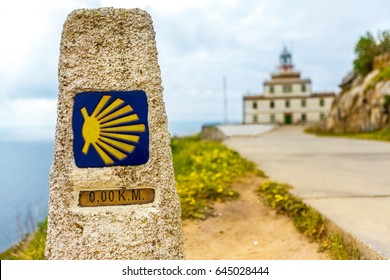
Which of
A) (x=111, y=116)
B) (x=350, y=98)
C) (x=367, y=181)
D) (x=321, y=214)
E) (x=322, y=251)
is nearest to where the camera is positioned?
(x=111, y=116)

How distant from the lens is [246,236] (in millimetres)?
4367

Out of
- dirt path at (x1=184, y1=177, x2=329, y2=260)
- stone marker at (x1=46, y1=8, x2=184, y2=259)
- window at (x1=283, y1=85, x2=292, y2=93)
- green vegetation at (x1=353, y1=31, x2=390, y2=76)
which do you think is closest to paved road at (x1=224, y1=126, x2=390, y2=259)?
dirt path at (x1=184, y1=177, x2=329, y2=260)

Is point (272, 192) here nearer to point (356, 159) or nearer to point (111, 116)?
point (111, 116)

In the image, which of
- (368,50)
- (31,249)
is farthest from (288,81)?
(31,249)

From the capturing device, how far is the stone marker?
8.46 ft

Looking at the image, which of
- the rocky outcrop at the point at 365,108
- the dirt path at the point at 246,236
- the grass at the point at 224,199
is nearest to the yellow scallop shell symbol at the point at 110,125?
the dirt path at the point at 246,236

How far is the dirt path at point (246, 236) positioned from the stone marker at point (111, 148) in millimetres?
1466

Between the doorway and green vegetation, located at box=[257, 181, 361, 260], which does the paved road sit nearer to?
green vegetation, located at box=[257, 181, 361, 260]

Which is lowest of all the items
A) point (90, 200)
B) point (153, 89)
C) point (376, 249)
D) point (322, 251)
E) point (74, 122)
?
point (322, 251)

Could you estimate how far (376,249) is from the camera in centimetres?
298

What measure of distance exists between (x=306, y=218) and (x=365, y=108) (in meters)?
16.7

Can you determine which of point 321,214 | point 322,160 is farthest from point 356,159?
point 321,214

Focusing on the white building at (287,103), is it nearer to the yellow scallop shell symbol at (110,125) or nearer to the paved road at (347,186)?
the paved road at (347,186)

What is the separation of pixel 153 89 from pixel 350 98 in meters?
20.8
